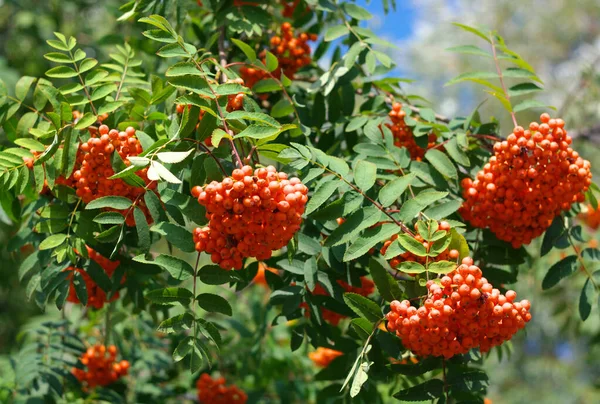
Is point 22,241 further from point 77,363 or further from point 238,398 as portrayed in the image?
point 238,398

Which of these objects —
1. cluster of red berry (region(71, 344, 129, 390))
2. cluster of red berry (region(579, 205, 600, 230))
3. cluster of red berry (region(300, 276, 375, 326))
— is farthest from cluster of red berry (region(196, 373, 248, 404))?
cluster of red berry (region(579, 205, 600, 230))

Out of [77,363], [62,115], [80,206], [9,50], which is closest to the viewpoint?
[62,115]

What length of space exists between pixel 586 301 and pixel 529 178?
76 centimetres

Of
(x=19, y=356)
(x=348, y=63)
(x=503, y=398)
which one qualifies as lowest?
(x=503, y=398)

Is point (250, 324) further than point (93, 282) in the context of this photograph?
Yes

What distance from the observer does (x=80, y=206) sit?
8.54ft

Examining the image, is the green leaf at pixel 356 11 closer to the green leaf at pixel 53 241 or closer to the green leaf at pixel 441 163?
the green leaf at pixel 441 163

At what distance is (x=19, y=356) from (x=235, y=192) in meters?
2.03

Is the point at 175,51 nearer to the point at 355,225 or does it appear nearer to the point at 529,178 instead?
the point at 355,225

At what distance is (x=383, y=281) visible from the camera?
2303 millimetres

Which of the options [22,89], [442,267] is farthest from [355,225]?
[22,89]

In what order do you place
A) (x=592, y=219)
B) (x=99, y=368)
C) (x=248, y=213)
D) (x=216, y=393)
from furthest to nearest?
(x=592, y=219)
(x=216, y=393)
(x=99, y=368)
(x=248, y=213)

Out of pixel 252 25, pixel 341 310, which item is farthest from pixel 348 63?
pixel 341 310

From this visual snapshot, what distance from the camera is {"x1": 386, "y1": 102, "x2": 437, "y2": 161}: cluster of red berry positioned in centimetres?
292
